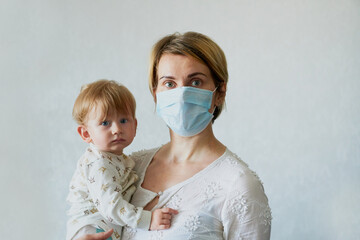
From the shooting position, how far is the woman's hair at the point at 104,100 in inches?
80.3

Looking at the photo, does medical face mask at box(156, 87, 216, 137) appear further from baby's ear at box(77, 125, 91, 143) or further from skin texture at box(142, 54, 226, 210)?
baby's ear at box(77, 125, 91, 143)

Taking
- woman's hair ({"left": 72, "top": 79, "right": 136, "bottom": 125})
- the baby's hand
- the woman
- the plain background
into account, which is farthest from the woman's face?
the plain background

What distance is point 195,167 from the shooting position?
6.74 feet

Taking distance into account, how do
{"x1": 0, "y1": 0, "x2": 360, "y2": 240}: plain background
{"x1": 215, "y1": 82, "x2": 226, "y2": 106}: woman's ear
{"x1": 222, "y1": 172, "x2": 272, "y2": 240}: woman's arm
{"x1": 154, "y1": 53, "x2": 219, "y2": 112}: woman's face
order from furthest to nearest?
{"x1": 0, "y1": 0, "x2": 360, "y2": 240}: plain background, {"x1": 215, "y1": 82, "x2": 226, "y2": 106}: woman's ear, {"x1": 154, "y1": 53, "x2": 219, "y2": 112}: woman's face, {"x1": 222, "y1": 172, "x2": 272, "y2": 240}: woman's arm

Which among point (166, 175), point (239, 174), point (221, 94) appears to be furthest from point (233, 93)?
point (239, 174)

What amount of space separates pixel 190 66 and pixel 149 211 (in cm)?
54

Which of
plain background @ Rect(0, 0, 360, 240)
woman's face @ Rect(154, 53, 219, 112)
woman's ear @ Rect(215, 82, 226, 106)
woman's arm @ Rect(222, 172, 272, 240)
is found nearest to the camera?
woman's arm @ Rect(222, 172, 272, 240)

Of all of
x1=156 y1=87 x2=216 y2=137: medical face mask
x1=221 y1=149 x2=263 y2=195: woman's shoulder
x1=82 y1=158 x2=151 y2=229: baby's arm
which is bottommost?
x1=82 y1=158 x2=151 y2=229: baby's arm

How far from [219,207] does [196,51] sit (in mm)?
567

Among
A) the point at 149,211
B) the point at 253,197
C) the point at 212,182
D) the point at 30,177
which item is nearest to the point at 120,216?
the point at 149,211

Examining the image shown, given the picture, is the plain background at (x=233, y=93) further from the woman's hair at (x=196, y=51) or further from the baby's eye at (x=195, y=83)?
the baby's eye at (x=195, y=83)

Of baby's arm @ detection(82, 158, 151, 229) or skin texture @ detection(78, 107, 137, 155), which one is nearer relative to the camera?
baby's arm @ detection(82, 158, 151, 229)

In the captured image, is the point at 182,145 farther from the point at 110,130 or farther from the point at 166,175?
the point at 110,130

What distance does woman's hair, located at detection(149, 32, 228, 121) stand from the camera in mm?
2014
